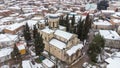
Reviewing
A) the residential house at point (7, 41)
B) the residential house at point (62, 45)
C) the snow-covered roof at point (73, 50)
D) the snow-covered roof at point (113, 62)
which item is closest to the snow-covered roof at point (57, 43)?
the residential house at point (62, 45)

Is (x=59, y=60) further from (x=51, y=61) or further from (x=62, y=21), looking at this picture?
(x=62, y=21)

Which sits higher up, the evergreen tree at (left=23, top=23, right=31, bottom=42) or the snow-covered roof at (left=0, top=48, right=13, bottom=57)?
the evergreen tree at (left=23, top=23, right=31, bottom=42)

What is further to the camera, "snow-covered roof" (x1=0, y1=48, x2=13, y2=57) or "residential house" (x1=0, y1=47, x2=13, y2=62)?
"snow-covered roof" (x1=0, y1=48, x2=13, y2=57)

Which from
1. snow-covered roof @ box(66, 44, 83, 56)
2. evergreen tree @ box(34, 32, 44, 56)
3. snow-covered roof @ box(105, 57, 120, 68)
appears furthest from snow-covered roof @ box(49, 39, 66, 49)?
snow-covered roof @ box(105, 57, 120, 68)

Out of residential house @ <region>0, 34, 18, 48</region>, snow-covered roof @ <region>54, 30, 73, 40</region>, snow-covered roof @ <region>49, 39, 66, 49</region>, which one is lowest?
residential house @ <region>0, 34, 18, 48</region>

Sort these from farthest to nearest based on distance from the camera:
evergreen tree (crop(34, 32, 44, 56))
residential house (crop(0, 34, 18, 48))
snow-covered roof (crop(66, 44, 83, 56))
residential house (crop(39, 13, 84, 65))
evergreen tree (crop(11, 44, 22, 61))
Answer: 1. residential house (crop(0, 34, 18, 48))
2. evergreen tree (crop(34, 32, 44, 56))
3. residential house (crop(39, 13, 84, 65))
4. snow-covered roof (crop(66, 44, 83, 56))
5. evergreen tree (crop(11, 44, 22, 61))

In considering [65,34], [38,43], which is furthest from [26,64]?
[65,34]

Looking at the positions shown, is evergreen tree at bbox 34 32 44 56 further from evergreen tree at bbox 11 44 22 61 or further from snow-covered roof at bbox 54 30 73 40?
snow-covered roof at bbox 54 30 73 40

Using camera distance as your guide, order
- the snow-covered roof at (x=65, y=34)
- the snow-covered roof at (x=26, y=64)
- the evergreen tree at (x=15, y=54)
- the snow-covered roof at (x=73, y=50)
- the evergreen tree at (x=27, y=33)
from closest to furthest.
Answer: the snow-covered roof at (x=26, y=64) < the evergreen tree at (x=15, y=54) < the snow-covered roof at (x=73, y=50) < the snow-covered roof at (x=65, y=34) < the evergreen tree at (x=27, y=33)

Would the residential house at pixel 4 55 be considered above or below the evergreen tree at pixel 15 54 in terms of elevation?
below

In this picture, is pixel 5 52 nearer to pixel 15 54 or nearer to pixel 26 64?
pixel 15 54

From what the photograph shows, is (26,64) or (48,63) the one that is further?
(48,63)

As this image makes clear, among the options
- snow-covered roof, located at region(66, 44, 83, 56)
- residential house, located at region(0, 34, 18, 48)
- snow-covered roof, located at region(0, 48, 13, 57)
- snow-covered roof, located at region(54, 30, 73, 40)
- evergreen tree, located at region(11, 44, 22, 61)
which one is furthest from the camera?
residential house, located at region(0, 34, 18, 48)

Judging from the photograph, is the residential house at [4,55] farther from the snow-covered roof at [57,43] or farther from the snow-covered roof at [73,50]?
the snow-covered roof at [73,50]
